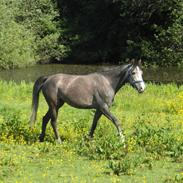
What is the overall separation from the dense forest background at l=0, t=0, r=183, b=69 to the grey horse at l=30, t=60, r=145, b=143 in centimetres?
2733

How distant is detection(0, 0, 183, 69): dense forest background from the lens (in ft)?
153

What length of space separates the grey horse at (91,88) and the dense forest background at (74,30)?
27.3 meters

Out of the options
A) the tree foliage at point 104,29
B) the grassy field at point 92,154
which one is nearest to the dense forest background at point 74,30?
the tree foliage at point 104,29

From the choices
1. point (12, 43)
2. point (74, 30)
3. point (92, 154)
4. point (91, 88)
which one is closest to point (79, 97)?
point (91, 88)

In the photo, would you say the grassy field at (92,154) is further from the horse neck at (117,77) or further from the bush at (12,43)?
the bush at (12,43)

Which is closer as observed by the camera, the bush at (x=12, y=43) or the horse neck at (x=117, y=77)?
the horse neck at (x=117, y=77)

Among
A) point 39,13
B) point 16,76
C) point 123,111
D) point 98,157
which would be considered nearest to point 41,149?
point 98,157

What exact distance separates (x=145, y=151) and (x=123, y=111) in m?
7.58

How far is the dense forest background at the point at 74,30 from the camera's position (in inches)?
1841

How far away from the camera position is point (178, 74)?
41844 millimetres

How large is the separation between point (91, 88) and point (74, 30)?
43819 millimetres

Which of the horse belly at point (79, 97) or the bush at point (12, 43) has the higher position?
the horse belly at point (79, 97)

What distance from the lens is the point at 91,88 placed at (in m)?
13.5

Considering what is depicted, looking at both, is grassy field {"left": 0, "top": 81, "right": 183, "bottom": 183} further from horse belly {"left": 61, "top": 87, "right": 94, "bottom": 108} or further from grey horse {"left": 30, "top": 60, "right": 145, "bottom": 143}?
horse belly {"left": 61, "top": 87, "right": 94, "bottom": 108}
